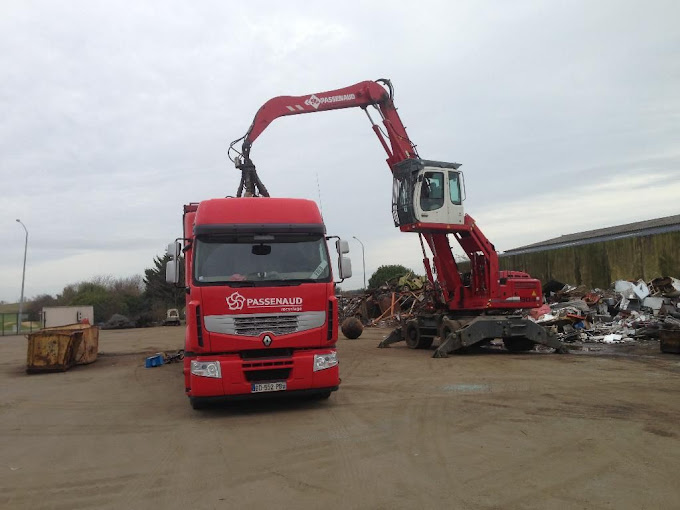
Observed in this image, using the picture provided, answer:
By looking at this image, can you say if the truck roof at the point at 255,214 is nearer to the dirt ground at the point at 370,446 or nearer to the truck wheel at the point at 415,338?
the dirt ground at the point at 370,446

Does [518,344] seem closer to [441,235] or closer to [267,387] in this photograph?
[441,235]

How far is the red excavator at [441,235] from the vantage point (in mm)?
14852

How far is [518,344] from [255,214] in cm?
1031

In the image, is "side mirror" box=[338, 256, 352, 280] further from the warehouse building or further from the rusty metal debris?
the warehouse building

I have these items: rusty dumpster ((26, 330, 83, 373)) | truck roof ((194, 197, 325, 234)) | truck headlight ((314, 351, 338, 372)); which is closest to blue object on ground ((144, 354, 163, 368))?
rusty dumpster ((26, 330, 83, 373))

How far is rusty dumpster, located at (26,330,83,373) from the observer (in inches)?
597

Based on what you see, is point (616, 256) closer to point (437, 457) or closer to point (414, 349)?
point (414, 349)

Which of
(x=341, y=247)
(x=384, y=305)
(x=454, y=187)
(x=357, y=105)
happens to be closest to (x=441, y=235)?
(x=454, y=187)

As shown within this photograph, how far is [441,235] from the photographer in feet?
54.1

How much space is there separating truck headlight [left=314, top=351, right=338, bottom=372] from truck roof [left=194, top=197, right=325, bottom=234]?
196 cm

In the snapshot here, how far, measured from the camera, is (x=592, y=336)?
1811 centimetres

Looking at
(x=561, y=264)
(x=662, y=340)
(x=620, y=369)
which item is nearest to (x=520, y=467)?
(x=620, y=369)

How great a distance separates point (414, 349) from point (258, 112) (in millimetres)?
8557

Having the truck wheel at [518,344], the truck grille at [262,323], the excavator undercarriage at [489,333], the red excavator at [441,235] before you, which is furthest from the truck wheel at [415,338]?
the truck grille at [262,323]
